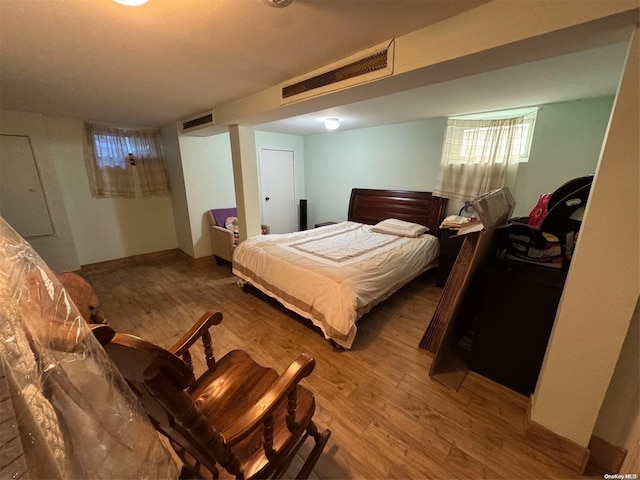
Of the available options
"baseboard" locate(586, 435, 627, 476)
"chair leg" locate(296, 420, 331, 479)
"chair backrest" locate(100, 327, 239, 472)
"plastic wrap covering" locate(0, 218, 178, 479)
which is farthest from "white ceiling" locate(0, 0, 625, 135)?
"baseboard" locate(586, 435, 627, 476)

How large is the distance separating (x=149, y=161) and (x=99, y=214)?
Answer: 1.11 metres

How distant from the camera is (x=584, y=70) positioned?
1.84 m

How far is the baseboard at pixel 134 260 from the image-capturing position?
3.75m

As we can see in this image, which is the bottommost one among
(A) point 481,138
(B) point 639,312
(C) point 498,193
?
(B) point 639,312

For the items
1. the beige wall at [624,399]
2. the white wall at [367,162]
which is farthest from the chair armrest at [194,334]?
the white wall at [367,162]

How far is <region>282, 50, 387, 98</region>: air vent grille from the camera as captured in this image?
151 centimetres

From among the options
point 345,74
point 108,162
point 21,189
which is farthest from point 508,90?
point 21,189

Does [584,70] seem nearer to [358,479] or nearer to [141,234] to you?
[358,479]

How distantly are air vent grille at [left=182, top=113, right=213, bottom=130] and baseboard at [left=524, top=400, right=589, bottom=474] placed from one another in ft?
12.9

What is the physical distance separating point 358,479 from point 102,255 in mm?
4606

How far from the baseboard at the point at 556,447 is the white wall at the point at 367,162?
9.99 feet

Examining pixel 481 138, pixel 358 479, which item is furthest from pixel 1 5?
pixel 481 138

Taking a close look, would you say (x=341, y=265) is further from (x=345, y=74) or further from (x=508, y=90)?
(x=508, y=90)

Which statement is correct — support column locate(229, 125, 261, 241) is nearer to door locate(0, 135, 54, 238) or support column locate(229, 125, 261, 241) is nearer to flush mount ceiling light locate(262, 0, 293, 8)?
flush mount ceiling light locate(262, 0, 293, 8)
